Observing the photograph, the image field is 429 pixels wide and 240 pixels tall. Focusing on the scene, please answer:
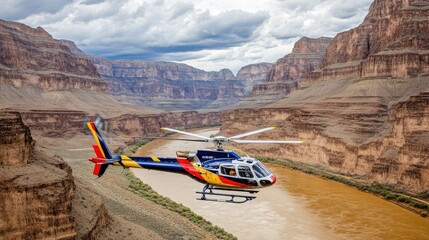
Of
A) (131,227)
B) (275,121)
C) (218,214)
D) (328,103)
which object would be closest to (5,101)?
(275,121)

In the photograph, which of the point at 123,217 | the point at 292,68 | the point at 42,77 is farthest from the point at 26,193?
the point at 292,68

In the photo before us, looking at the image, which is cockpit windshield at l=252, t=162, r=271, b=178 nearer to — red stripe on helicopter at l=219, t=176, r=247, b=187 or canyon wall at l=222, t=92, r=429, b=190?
red stripe on helicopter at l=219, t=176, r=247, b=187

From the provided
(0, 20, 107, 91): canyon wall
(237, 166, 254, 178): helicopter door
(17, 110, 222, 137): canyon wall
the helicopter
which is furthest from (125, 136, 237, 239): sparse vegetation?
(0, 20, 107, 91): canyon wall

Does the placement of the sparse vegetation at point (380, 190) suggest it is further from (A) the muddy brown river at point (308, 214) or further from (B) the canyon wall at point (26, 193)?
(B) the canyon wall at point (26, 193)

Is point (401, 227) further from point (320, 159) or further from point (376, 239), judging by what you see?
point (320, 159)

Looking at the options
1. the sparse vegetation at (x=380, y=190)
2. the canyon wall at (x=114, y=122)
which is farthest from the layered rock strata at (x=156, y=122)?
the sparse vegetation at (x=380, y=190)
